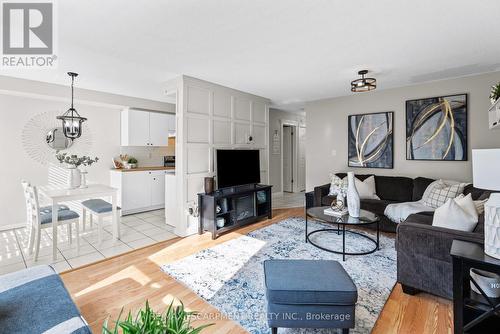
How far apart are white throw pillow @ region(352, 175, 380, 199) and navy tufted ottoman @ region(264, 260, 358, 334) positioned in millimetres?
2767

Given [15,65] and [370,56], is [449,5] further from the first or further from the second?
[15,65]

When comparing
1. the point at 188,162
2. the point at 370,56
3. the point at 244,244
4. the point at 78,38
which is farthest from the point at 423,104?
the point at 78,38

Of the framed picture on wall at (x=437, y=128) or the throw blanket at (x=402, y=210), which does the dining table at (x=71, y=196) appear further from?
the framed picture on wall at (x=437, y=128)

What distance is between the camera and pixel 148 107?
16.9 ft

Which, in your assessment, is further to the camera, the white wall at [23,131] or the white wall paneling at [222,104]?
the white wall paneling at [222,104]

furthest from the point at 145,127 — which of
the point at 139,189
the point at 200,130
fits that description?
the point at 200,130

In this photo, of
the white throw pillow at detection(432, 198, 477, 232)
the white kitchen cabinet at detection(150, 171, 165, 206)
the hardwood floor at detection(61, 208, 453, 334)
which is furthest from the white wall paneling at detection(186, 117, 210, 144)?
the white throw pillow at detection(432, 198, 477, 232)

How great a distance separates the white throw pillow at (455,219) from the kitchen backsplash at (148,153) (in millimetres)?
4675

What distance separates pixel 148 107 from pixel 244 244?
3.71 meters

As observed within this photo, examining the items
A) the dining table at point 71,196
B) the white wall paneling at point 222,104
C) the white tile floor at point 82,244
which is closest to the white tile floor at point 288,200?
the white wall paneling at point 222,104

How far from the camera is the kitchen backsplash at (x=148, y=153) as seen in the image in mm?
5200

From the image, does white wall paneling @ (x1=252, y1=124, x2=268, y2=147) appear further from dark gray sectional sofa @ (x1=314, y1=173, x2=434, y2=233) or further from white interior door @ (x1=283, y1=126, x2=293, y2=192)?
white interior door @ (x1=283, y1=126, x2=293, y2=192)

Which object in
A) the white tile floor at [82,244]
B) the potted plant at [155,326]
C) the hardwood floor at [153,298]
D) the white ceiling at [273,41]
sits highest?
the white ceiling at [273,41]

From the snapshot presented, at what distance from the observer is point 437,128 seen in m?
3.83
